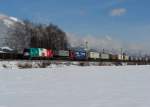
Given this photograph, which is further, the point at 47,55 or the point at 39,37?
the point at 39,37

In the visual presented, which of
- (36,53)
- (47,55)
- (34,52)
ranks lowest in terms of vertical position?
(47,55)

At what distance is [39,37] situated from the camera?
122 m

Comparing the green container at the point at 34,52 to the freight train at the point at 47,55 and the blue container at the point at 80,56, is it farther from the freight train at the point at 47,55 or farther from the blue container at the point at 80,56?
the blue container at the point at 80,56

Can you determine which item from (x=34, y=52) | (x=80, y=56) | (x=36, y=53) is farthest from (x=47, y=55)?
(x=80, y=56)

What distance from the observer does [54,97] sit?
12.9 metres

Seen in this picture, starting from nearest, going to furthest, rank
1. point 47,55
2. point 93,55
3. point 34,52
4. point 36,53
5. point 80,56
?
point 34,52
point 36,53
point 47,55
point 80,56
point 93,55

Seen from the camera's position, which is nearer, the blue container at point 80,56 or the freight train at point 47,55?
the freight train at point 47,55

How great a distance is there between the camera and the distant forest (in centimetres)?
12289

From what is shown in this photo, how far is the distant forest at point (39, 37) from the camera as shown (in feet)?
403

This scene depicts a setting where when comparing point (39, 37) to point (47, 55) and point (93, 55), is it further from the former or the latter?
point (47, 55)

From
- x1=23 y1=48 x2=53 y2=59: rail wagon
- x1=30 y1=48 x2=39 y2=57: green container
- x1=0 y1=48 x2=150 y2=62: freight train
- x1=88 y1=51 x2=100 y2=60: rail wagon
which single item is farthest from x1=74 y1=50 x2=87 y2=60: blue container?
x1=30 y1=48 x2=39 y2=57: green container

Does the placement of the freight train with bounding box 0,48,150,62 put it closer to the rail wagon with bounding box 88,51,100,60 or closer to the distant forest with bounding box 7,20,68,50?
the rail wagon with bounding box 88,51,100,60

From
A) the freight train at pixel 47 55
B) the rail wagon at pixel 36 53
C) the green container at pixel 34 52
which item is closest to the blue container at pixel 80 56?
the freight train at pixel 47 55

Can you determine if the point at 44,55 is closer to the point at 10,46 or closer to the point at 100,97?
the point at 10,46
